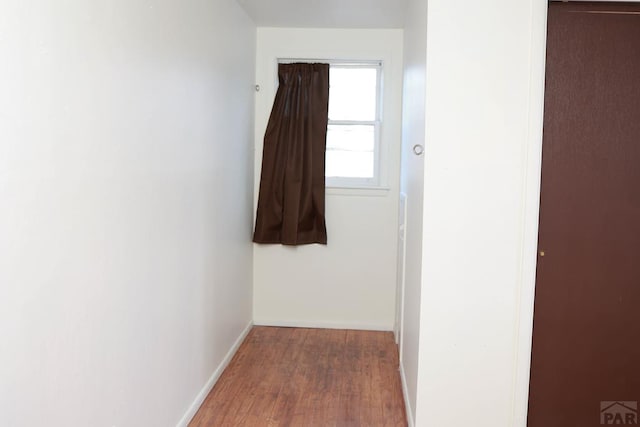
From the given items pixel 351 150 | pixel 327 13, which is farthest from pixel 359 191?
pixel 327 13

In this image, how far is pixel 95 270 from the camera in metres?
1.72

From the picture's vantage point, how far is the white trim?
2.22 meters

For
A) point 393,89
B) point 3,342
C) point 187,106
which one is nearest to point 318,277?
point 393,89

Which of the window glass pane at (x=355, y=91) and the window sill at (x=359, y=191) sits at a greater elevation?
the window glass pane at (x=355, y=91)

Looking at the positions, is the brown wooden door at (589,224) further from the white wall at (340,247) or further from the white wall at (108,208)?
the white wall at (340,247)

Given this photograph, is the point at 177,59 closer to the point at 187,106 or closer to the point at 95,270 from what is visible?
the point at 187,106

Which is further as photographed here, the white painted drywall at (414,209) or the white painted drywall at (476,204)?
the white painted drywall at (414,209)

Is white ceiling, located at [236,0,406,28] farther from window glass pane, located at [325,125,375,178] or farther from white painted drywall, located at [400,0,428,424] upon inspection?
window glass pane, located at [325,125,375,178]

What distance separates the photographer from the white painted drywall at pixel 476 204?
7.33ft

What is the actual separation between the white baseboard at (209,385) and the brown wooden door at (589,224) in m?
1.57

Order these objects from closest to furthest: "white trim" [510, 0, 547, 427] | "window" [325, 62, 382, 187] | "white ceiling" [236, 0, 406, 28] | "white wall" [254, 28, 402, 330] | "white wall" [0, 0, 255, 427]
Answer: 1. "white wall" [0, 0, 255, 427]
2. "white trim" [510, 0, 547, 427]
3. "white ceiling" [236, 0, 406, 28]
4. "white wall" [254, 28, 402, 330]
5. "window" [325, 62, 382, 187]

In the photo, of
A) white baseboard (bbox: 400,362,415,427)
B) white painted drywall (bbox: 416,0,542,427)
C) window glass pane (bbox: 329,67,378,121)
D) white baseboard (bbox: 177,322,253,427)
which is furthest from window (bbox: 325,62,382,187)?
white painted drywall (bbox: 416,0,542,427)

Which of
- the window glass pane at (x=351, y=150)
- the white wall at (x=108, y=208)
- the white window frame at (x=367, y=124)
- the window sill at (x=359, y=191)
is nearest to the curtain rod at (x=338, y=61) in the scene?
the white window frame at (x=367, y=124)

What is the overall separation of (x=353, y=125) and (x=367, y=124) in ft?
0.36
